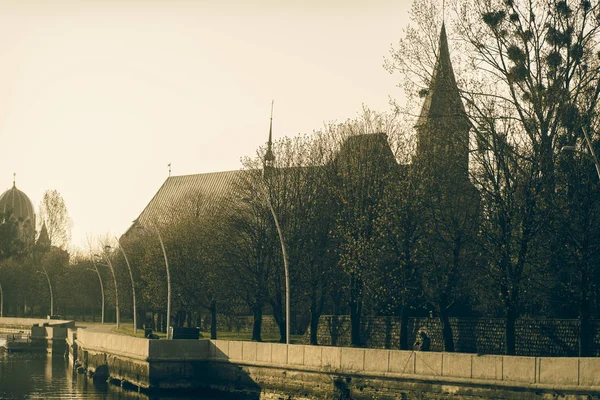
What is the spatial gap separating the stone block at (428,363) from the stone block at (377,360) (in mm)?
1673

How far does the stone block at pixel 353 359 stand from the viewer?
39.7m

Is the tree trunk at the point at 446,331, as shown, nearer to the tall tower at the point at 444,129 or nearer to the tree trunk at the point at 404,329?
the tree trunk at the point at 404,329

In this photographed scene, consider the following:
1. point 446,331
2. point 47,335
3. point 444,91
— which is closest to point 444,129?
point 444,91

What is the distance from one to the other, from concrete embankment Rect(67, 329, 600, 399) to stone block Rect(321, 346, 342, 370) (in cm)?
4

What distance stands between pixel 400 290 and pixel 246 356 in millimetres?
8900

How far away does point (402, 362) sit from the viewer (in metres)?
38.2

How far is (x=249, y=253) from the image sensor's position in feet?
207

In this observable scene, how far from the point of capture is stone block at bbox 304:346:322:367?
41.7m

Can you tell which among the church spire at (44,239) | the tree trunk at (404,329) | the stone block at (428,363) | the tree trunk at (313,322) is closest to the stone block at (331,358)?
the stone block at (428,363)

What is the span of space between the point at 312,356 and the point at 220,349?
7.74m

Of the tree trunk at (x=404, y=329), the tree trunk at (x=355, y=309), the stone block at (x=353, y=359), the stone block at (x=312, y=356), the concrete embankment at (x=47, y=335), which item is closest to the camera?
the stone block at (x=353, y=359)

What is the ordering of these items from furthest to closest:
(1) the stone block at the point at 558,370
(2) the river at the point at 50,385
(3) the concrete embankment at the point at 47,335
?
(3) the concrete embankment at the point at 47,335
(2) the river at the point at 50,385
(1) the stone block at the point at 558,370

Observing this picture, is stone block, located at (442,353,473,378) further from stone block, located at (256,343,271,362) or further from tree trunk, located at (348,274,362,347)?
tree trunk, located at (348,274,362,347)

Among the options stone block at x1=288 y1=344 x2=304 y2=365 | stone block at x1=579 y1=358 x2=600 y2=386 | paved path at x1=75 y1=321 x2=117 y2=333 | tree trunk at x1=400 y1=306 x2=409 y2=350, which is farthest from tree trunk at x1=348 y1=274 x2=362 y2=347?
paved path at x1=75 y1=321 x2=117 y2=333
